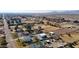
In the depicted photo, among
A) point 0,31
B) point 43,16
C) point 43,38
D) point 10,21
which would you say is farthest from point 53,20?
point 0,31

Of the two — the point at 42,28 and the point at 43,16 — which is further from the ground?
the point at 43,16

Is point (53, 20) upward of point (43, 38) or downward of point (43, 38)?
upward

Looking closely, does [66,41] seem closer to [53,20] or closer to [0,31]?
[53,20]
